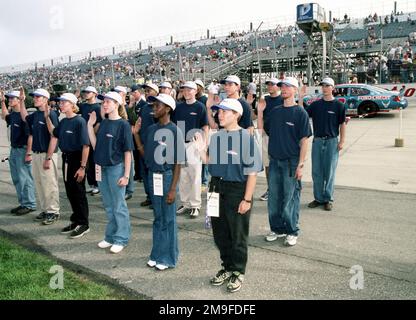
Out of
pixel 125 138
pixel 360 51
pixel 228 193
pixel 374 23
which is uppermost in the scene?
pixel 374 23

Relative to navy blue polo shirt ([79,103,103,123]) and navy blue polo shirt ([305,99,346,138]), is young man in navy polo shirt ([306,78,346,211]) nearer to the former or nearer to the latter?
navy blue polo shirt ([305,99,346,138])

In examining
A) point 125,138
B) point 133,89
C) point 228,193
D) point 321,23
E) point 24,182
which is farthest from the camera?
point 321,23

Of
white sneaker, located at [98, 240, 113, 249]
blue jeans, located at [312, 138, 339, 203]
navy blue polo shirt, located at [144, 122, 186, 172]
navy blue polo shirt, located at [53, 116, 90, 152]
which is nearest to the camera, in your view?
navy blue polo shirt, located at [144, 122, 186, 172]

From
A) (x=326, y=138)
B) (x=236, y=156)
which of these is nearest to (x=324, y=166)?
(x=326, y=138)

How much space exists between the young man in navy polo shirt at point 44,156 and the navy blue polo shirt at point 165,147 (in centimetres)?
234

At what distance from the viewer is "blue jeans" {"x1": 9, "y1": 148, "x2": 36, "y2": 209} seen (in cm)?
662

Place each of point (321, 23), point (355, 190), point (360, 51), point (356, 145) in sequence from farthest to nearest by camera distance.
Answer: point (360, 51) → point (321, 23) → point (356, 145) → point (355, 190)

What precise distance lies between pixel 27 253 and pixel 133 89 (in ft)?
13.7

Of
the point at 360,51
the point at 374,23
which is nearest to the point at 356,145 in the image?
the point at 360,51

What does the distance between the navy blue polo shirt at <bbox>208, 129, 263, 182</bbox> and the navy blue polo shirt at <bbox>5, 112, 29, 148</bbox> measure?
3936mm

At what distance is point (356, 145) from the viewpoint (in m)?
11.6

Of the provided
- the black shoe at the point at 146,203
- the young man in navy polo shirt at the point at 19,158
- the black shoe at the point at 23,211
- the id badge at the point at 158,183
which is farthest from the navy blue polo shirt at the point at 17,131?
the id badge at the point at 158,183

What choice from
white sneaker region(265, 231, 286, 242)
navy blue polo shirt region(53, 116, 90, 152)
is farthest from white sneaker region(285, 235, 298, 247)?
navy blue polo shirt region(53, 116, 90, 152)
